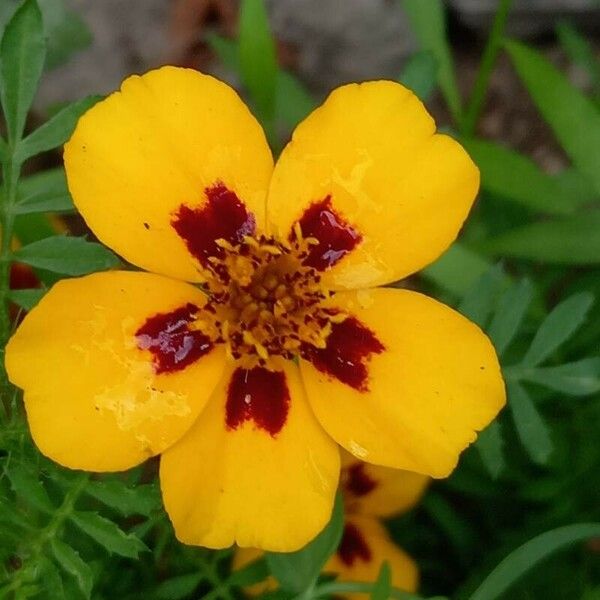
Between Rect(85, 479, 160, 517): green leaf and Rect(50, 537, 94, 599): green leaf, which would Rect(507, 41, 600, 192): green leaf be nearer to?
Rect(85, 479, 160, 517): green leaf

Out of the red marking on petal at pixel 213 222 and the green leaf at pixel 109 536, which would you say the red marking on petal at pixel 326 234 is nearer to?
the red marking on petal at pixel 213 222

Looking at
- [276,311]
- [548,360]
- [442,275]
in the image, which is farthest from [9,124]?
[548,360]

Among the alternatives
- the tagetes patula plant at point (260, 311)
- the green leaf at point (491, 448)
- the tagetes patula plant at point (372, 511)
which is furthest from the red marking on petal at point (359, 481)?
the tagetes patula plant at point (260, 311)

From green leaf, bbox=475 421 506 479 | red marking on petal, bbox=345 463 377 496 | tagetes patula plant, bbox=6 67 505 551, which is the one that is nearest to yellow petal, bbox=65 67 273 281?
tagetes patula plant, bbox=6 67 505 551

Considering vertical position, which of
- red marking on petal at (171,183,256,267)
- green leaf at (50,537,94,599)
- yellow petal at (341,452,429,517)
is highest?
red marking on petal at (171,183,256,267)

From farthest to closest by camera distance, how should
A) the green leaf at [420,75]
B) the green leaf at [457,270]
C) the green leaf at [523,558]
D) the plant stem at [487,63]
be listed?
the plant stem at [487,63]
the green leaf at [457,270]
the green leaf at [420,75]
the green leaf at [523,558]

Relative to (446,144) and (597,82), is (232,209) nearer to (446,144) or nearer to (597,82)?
(446,144)
